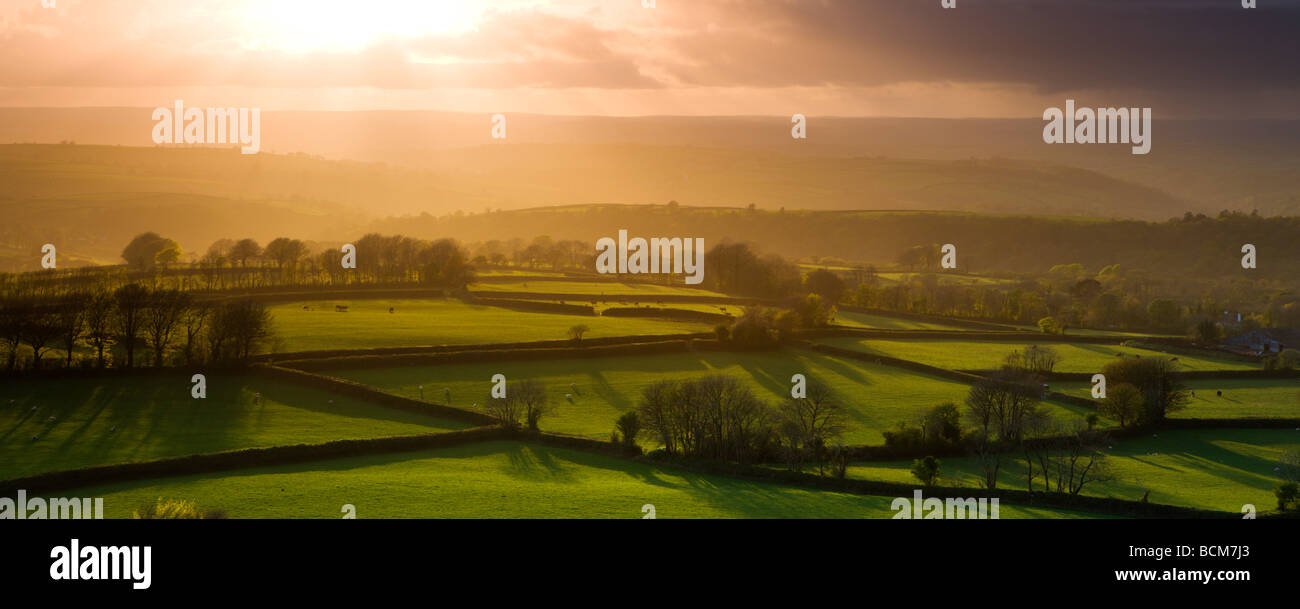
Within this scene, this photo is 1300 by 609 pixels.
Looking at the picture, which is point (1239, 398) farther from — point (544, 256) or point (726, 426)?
point (544, 256)

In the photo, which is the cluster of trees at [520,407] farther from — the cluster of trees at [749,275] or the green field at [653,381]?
the cluster of trees at [749,275]

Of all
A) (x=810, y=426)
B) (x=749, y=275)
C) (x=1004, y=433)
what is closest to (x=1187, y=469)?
(x=1004, y=433)

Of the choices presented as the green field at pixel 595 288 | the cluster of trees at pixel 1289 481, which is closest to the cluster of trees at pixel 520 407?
the cluster of trees at pixel 1289 481

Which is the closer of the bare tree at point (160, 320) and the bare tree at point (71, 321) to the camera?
the bare tree at point (71, 321)

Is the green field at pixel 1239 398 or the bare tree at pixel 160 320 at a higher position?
the bare tree at pixel 160 320

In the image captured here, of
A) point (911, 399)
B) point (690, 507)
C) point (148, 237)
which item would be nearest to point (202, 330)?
point (690, 507)

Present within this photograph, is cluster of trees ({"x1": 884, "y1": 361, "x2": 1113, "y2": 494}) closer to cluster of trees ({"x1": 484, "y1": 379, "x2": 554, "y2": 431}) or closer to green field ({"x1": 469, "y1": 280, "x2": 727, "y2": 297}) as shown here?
cluster of trees ({"x1": 484, "y1": 379, "x2": 554, "y2": 431})

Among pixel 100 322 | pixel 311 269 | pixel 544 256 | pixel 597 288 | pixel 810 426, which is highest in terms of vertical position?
pixel 544 256

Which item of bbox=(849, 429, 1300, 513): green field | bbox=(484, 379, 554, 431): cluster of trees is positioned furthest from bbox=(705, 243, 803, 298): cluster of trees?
bbox=(484, 379, 554, 431): cluster of trees
